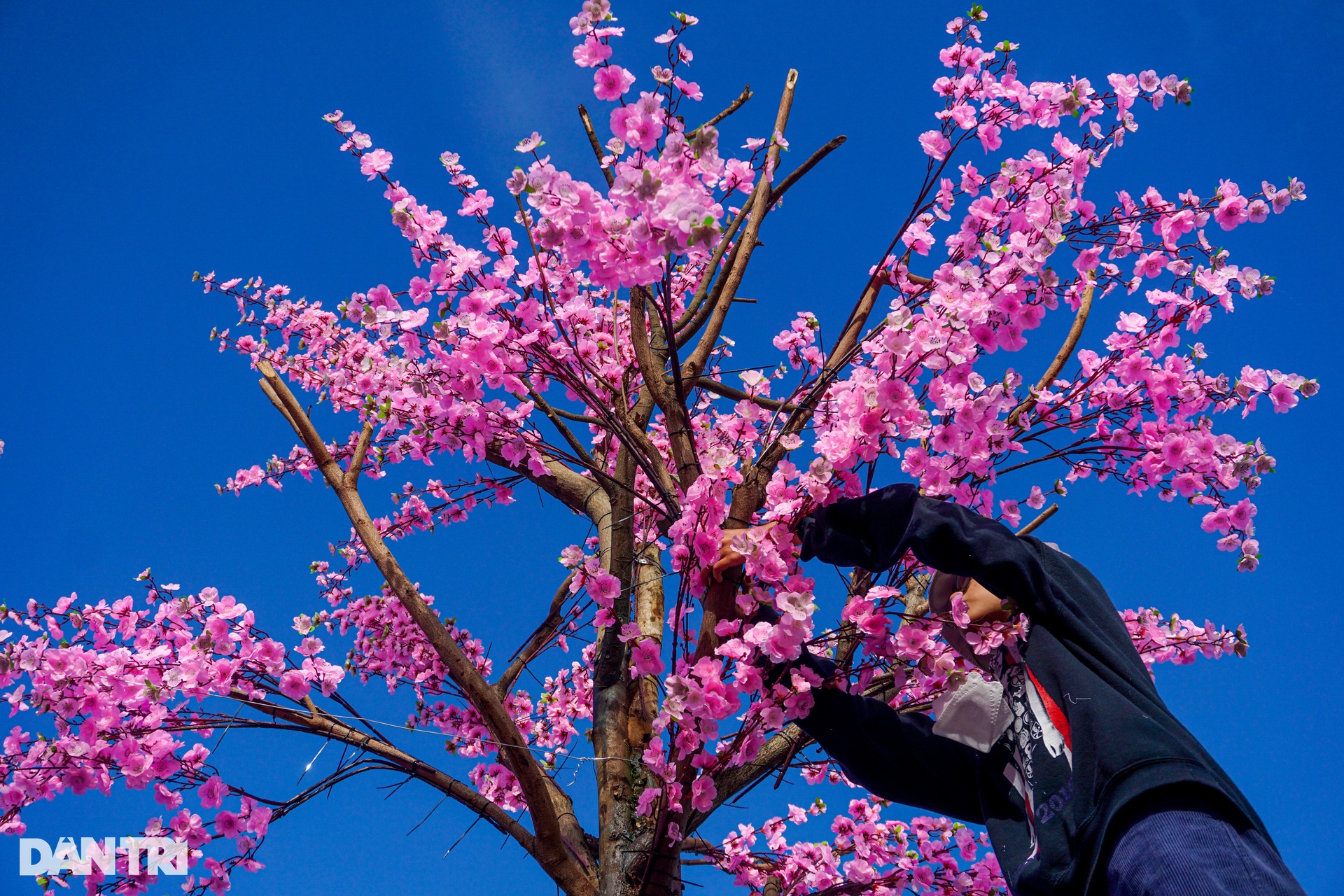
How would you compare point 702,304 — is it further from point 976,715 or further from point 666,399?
point 976,715

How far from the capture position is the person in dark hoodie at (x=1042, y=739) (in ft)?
6.37

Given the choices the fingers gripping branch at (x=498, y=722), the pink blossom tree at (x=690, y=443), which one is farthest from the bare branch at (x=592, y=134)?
the fingers gripping branch at (x=498, y=722)

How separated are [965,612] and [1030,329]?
Result: 119 cm

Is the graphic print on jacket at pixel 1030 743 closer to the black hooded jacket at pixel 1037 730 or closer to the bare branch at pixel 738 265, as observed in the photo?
the black hooded jacket at pixel 1037 730

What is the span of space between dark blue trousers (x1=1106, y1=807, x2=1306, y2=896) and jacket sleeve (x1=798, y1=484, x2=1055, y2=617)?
66 cm

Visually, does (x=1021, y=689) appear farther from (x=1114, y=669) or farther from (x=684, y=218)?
(x=684, y=218)

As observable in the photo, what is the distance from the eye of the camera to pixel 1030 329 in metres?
3.13

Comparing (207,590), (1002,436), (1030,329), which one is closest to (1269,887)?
(1002,436)

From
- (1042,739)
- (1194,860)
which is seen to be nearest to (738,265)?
(1042,739)

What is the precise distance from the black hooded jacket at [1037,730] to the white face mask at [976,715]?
56 millimetres

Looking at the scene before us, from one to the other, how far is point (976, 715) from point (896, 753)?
383 millimetres

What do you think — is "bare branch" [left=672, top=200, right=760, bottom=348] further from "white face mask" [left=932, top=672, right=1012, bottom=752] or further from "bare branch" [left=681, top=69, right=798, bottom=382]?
"white face mask" [left=932, top=672, right=1012, bottom=752]

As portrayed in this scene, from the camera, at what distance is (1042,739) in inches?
95.4

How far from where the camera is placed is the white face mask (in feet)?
8.79
